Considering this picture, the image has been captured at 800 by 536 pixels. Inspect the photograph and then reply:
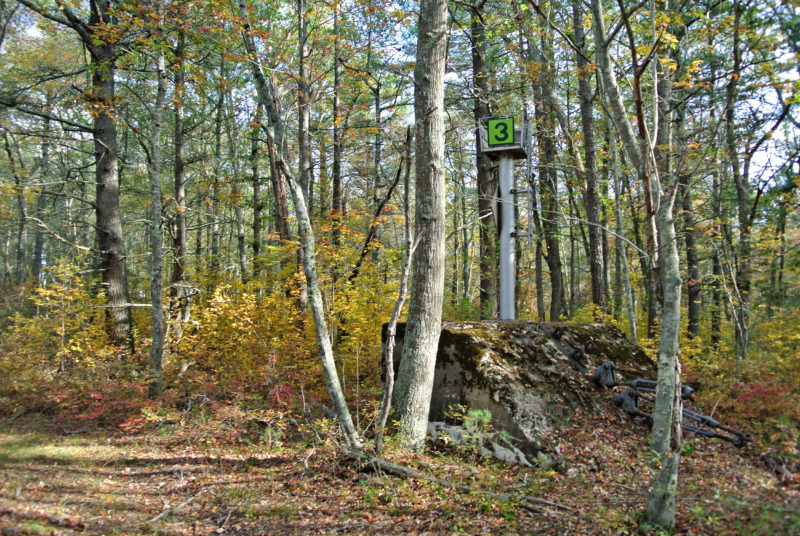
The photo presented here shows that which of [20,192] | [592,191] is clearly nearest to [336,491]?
[592,191]

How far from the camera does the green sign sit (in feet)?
24.4

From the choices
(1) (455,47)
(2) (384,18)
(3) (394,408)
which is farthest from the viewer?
(1) (455,47)

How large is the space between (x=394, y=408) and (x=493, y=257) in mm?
6056

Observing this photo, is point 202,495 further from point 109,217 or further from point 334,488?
point 109,217

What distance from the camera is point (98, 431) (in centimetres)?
671

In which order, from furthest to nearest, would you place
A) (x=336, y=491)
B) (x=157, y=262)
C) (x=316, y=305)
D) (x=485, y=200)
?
1. (x=485, y=200)
2. (x=157, y=262)
3. (x=316, y=305)
4. (x=336, y=491)

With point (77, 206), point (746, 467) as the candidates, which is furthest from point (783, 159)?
point (77, 206)

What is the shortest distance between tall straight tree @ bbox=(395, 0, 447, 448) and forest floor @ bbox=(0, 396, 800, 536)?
732 mm

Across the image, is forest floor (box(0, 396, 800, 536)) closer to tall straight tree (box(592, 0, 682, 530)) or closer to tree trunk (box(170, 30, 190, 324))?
tall straight tree (box(592, 0, 682, 530))

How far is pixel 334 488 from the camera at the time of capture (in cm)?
466

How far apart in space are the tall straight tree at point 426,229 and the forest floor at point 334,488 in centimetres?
73

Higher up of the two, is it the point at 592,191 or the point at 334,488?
the point at 592,191

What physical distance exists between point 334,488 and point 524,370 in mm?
2899

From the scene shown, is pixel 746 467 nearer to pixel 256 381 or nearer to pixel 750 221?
pixel 256 381
